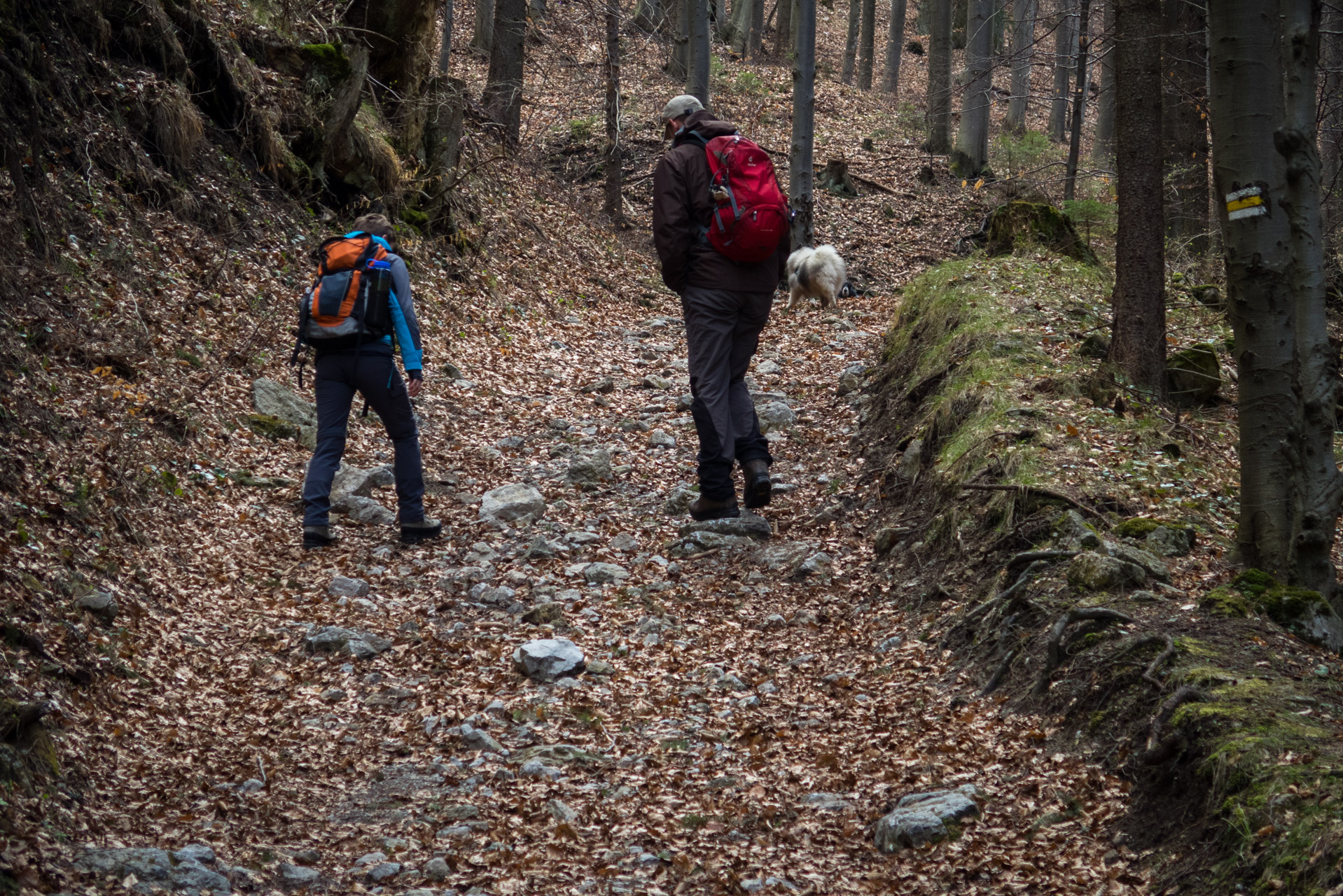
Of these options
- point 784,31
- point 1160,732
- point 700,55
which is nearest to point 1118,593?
point 1160,732

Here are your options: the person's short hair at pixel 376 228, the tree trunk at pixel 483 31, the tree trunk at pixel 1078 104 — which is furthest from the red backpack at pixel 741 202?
the tree trunk at pixel 483 31

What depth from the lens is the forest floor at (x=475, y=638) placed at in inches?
142

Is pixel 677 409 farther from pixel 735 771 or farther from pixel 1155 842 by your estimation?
pixel 1155 842

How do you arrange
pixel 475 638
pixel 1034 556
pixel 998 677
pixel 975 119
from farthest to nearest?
pixel 975 119
pixel 475 638
pixel 1034 556
pixel 998 677

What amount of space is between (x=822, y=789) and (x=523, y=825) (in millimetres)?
1227

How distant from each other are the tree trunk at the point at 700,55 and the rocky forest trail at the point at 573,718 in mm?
11338

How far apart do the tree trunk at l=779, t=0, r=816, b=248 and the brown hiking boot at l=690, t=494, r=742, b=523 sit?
940 centimetres

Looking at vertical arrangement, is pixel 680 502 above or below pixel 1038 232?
below

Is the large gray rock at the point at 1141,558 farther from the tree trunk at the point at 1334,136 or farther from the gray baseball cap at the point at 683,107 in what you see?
the tree trunk at the point at 1334,136

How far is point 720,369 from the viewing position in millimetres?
6820

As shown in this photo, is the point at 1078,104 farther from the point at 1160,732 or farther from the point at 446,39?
the point at 1160,732

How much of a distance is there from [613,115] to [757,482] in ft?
41.5

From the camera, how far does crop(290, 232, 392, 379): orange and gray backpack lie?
664cm

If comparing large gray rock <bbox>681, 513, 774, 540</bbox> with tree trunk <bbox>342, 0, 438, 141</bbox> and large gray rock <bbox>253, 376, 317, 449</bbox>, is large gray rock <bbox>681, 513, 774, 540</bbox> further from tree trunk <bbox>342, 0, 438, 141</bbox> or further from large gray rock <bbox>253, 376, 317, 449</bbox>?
tree trunk <bbox>342, 0, 438, 141</bbox>
